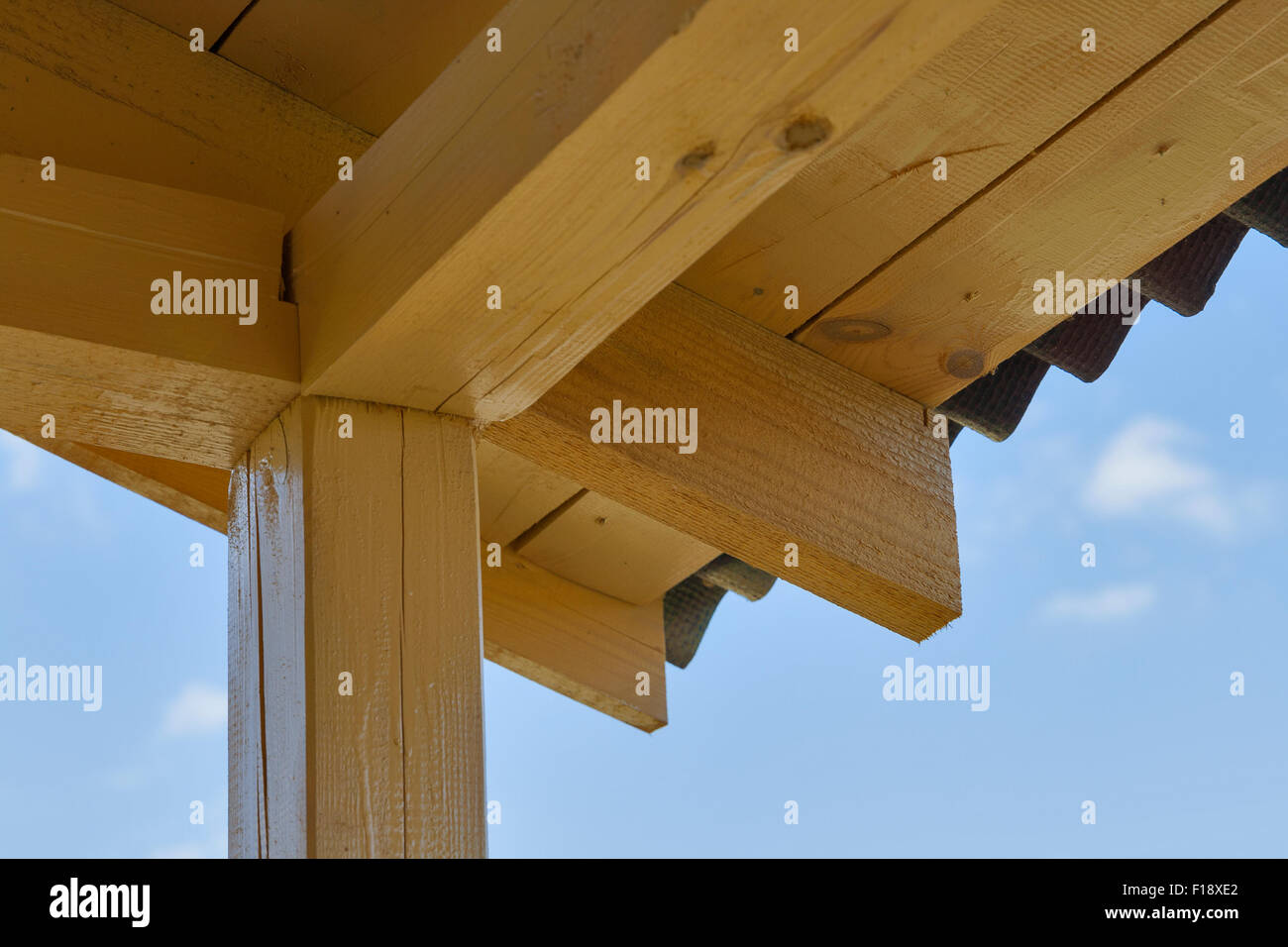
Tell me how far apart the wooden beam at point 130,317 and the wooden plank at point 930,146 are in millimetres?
579

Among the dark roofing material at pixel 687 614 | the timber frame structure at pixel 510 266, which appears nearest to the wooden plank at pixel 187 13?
the timber frame structure at pixel 510 266

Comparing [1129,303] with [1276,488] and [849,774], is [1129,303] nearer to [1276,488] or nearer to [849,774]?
[849,774]

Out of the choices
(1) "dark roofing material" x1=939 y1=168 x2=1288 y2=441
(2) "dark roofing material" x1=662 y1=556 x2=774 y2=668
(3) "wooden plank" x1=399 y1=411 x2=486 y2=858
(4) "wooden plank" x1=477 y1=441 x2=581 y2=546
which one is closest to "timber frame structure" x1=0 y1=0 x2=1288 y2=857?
(3) "wooden plank" x1=399 y1=411 x2=486 y2=858

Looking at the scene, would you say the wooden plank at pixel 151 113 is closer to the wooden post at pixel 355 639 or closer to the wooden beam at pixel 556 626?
the wooden post at pixel 355 639

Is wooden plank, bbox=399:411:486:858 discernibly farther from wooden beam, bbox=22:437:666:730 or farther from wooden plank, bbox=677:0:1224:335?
wooden beam, bbox=22:437:666:730

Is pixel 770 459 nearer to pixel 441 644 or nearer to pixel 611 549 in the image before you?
pixel 441 644

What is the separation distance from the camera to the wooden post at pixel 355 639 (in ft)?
4.19

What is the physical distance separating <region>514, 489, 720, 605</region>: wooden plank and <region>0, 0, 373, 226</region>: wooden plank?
80 centimetres

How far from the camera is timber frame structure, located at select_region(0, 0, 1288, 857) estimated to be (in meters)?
1.15

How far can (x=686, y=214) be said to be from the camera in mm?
1177

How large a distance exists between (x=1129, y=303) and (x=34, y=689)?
Result: 157cm

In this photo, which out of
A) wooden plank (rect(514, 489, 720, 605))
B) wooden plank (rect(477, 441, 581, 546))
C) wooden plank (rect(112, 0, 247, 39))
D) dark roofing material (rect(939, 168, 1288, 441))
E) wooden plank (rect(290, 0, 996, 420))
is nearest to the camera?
wooden plank (rect(290, 0, 996, 420))

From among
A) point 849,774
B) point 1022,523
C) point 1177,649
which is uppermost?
point 1022,523
